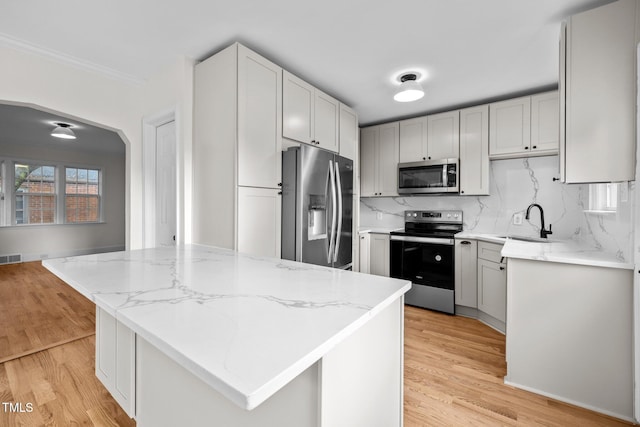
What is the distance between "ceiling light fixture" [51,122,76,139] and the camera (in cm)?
439

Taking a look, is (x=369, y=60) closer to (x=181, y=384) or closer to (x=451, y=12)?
(x=451, y=12)

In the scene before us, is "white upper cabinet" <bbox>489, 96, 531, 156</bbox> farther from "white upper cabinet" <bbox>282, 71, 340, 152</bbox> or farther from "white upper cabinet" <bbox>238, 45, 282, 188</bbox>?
"white upper cabinet" <bbox>238, 45, 282, 188</bbox>

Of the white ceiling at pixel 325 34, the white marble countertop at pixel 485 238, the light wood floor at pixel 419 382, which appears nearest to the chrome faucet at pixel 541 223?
the white marble countertop at pixel 485 238

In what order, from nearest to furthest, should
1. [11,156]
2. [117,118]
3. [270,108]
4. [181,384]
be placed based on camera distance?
[181,384] < [270,108] < [117,118] < [11,156]

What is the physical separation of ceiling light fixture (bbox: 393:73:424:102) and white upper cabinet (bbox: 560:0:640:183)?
41.5 inches

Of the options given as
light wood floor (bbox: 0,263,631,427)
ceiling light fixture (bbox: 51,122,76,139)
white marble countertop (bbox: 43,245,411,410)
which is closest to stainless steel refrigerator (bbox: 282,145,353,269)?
white marble countertop (bbox: 43,245,411,410)

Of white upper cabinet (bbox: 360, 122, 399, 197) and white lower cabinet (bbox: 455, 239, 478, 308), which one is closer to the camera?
white lower cabinet (bbox: 455, 239, 478, 308)

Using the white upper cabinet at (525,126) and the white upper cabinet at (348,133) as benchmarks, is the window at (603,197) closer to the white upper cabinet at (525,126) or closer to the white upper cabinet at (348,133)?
the white upper cabinet at (525,126)

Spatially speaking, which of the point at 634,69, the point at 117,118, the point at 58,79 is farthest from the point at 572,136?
the point at 58,79

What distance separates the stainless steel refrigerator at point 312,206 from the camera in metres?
2.34

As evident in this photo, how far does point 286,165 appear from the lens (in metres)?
2.43

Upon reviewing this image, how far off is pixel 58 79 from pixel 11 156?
16.2ft

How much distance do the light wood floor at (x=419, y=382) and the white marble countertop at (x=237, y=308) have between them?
3.37ft

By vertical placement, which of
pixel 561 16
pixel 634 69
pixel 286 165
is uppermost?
pixel 561 16
